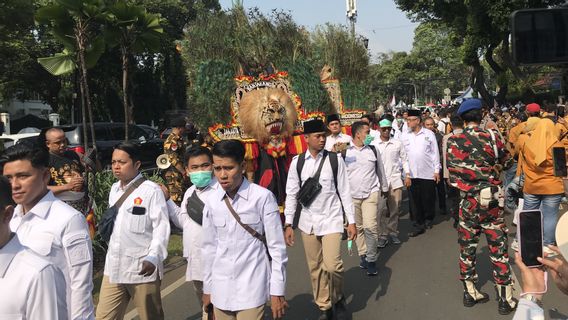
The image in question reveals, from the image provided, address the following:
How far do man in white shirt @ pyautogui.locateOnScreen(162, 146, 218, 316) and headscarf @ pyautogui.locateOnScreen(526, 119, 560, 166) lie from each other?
3.58 metres

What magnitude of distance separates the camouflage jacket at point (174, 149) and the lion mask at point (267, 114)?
3.22ft

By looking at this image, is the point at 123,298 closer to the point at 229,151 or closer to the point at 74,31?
the point at 229,151

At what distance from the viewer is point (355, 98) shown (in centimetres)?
1154

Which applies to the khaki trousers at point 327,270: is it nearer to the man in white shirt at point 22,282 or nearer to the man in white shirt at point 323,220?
the man in white shirt at point 323,220

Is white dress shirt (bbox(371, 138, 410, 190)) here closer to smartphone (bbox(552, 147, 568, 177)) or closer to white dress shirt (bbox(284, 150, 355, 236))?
white dress shirt (bbox(284, 150, 355, 236))

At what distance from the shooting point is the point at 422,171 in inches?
305

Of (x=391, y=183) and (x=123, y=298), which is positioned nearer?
(x=123, y=298)

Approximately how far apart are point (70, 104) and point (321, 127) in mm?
30051

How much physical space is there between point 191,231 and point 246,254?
41.5 inches

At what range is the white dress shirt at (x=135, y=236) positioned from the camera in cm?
345

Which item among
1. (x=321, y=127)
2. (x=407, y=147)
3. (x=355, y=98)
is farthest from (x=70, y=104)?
(x=321, y=127)

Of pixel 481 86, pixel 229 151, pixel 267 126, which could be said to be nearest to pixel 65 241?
pixel 229 151

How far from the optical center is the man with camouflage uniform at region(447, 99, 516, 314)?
450 cm

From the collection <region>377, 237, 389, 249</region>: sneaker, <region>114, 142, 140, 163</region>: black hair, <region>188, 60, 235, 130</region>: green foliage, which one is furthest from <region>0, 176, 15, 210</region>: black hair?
<region>377, 237, 389, 249</region>: sneaker
